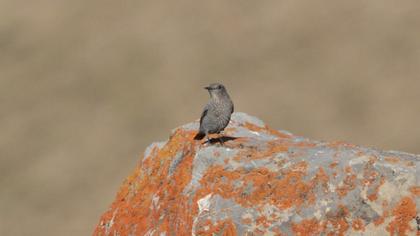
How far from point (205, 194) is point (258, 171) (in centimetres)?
72

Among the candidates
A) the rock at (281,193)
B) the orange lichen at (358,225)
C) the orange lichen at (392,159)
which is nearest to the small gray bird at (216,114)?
the rock at (281,193)

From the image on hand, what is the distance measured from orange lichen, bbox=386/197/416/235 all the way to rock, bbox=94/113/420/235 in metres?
0.01

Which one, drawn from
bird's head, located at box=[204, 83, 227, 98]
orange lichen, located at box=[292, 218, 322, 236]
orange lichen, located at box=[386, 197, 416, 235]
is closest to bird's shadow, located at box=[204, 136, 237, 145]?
bird's head, located at box=[204, 83, 227, 98]

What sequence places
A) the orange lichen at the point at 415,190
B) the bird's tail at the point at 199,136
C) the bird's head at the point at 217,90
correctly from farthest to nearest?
the bird's head at the point at 217,90, the bird's tail at the point at 199,136, the orange lichen at the point at 415,190

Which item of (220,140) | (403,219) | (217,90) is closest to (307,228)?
(403,219)

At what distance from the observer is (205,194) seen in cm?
934

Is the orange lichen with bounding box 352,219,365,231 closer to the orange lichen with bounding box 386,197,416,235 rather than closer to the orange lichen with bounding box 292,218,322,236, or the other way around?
the orange lichen with bounding box 386,197,416,235

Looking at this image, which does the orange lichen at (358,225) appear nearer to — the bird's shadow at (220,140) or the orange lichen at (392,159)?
the orange lichen at (392,159)

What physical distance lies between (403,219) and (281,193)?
1.46 metres

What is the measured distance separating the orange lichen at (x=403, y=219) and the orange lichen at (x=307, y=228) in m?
0.79

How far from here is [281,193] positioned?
9.01m

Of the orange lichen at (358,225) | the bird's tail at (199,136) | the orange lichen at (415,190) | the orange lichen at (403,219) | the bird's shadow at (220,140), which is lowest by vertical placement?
the orange lichen at (403,219)

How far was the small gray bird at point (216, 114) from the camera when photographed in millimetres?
10977

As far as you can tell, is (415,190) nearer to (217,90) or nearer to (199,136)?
(199,136)
